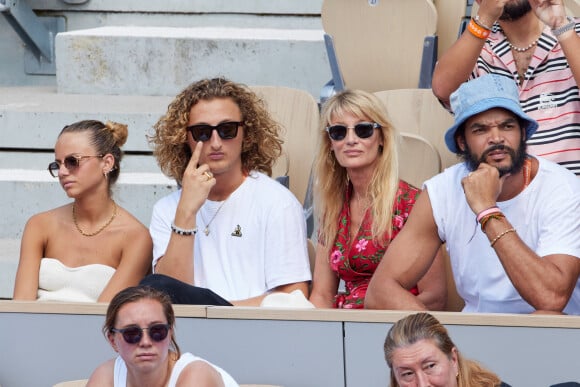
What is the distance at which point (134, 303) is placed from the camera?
9.03 ft

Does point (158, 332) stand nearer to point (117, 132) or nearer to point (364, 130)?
point (364, 130)

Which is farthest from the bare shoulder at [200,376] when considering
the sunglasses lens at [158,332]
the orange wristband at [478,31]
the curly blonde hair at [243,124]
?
the orange wristband at [478,31]

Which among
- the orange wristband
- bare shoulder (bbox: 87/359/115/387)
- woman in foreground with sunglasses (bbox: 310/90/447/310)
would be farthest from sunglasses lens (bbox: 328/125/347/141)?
bare shoulder (bbox: 87/359/115/387)

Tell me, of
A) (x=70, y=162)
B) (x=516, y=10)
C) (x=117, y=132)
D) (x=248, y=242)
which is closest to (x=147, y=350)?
(x=248, y=242)

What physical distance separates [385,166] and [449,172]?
11.9 inches

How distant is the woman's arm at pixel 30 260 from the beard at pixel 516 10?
159 cm

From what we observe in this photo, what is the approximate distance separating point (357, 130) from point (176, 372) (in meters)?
1.07

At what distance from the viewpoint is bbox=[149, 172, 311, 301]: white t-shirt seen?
350 cm

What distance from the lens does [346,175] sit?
3.61 m

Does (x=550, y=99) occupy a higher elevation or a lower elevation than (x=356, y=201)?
higher

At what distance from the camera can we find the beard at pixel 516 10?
3.52 metres

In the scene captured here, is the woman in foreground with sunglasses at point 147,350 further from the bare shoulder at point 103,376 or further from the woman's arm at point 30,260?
the woman's arm at point 30,260

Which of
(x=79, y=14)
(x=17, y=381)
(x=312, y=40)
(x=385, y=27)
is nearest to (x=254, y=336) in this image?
(x=17, y=381)

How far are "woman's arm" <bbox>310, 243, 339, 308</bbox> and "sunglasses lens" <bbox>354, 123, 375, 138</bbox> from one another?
1.18 ft
